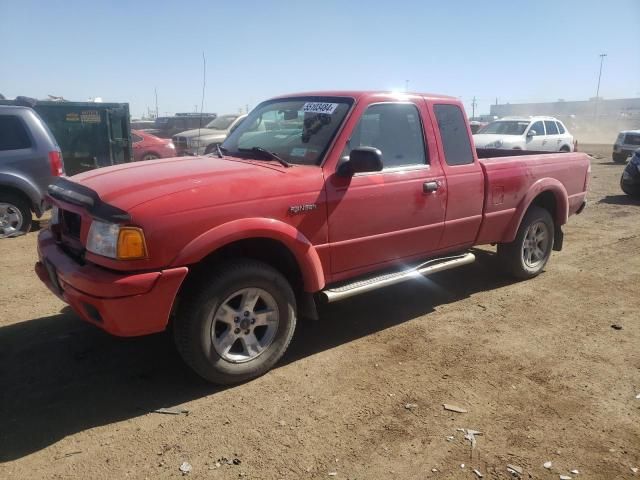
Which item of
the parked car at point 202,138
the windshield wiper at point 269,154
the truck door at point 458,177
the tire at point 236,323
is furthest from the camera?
the parked car at point 202,138

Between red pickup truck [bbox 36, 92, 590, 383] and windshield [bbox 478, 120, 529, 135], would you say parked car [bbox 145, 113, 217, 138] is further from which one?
red pickup truck [bbox 36, 92, 590, 383]

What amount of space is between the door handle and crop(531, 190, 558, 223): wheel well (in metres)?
1.80

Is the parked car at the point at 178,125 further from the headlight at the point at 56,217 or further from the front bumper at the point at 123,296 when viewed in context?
the front bumper at the point at 123,296

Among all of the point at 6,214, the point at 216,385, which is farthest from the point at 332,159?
the point at 6,214

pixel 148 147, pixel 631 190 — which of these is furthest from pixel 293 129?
pixel 148 147

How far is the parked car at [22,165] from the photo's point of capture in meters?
7.14

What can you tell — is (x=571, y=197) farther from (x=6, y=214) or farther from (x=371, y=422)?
(x=6, y=214)

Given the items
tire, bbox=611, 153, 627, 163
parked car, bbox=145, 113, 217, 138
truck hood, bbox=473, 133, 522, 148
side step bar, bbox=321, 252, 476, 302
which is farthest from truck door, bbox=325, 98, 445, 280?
tire, bbox=611, 153, 627, 163

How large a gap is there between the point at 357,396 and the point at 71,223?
2.26m

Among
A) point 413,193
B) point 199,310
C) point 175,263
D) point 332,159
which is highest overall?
point 332,159

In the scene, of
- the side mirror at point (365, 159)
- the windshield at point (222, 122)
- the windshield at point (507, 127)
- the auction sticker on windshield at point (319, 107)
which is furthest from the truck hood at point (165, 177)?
the windshield at point (507, 127)

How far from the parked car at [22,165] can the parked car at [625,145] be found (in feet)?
66.5

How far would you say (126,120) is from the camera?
1119 cm

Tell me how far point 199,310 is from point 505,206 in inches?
129
